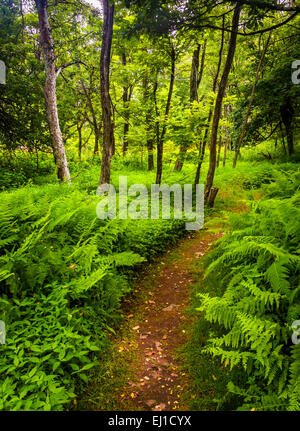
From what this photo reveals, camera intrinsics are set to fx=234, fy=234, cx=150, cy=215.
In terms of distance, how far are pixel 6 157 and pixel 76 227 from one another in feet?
28.5

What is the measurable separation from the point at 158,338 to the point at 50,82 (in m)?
10.7

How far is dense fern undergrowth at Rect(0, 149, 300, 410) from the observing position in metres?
2.34

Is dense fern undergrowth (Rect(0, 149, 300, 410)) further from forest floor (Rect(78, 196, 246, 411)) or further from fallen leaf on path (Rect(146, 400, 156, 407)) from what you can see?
fallen leaf on path (Rect(146, 400, 156, 407))

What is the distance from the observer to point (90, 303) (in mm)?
3797

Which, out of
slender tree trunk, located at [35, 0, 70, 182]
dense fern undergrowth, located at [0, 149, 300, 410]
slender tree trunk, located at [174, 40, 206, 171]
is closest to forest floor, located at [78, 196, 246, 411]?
dense fern undergrowth, located at [0, 149, 300, 410]

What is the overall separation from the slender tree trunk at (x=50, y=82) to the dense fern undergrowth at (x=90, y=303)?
5873mm

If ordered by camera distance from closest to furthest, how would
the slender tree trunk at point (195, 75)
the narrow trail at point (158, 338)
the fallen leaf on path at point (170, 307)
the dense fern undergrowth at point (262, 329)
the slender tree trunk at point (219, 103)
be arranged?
the dense fern undergrowth at point (262, 329)
the narrow trail at point (158, 338)
the fallen leaf on path at point (170, 307)
the slender tree trunk at point (219, 103)
the slender tree trunk at point (195, 75)

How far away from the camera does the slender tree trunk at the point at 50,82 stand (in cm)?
933

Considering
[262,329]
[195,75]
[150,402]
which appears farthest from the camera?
[195,75]

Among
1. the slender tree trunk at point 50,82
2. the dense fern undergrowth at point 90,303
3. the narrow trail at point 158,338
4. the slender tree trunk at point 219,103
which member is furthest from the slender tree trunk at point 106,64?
the narrow trail at point 158,338

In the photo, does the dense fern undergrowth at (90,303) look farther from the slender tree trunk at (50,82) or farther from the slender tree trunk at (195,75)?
the slender tree trunk at (195,75)

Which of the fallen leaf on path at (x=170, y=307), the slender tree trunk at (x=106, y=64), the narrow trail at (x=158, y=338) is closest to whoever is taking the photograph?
the narrow trail at (x=158, y=338)

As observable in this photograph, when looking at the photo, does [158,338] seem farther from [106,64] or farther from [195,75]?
[195,75]

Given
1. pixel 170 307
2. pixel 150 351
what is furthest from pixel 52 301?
pixel 170 307
